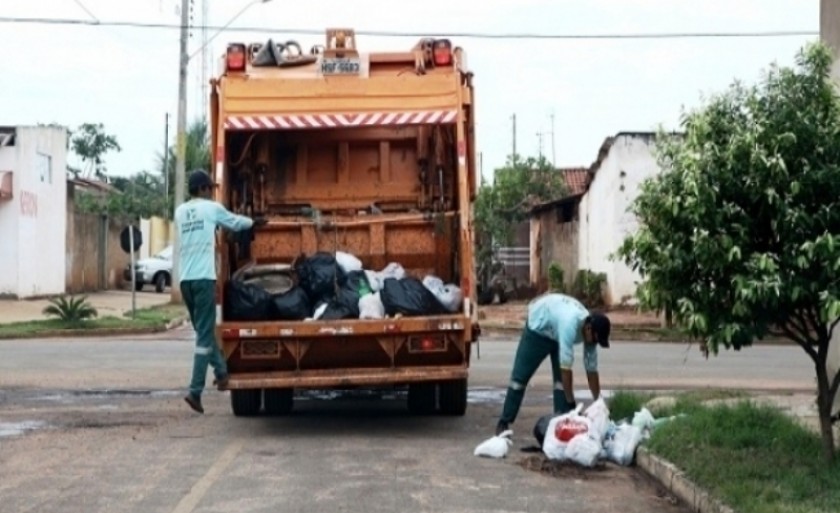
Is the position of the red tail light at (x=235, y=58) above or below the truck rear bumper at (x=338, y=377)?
above

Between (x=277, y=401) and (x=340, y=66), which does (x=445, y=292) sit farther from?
(x=340, y=66)

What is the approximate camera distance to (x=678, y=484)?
8938mm

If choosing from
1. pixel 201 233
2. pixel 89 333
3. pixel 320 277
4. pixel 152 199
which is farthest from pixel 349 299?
pixel 152 199

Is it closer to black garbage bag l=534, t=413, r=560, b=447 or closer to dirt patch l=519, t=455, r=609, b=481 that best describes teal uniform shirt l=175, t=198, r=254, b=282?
black garbage bag l=534, t=413, r=560, b=447

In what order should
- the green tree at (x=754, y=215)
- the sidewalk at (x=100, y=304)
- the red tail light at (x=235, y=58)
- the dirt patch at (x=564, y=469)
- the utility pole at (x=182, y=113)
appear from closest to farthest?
the green tree at (x=754, y=215), the dirt patch at (x=564, y=469), the red tail light at (x=235, y=58), the sidewalk at (x=100, y=304), the utility pole at (x=182, y=113)

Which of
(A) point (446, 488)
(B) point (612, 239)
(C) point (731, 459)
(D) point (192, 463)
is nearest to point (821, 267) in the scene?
(C) point (731, 459)

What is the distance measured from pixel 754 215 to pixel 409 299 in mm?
3999

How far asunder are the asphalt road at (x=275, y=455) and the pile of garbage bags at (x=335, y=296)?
105 centimetres

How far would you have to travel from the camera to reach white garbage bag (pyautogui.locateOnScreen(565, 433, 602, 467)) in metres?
9.88

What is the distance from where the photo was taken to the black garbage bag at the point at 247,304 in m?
11.3

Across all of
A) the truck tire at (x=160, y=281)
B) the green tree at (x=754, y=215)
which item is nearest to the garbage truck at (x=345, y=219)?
the green tree at (x=754, y=215)

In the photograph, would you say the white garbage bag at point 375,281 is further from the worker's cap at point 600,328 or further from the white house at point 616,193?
the white house at point 616,193

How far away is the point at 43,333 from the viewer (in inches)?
992

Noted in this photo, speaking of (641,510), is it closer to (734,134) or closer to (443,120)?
(734,134)
